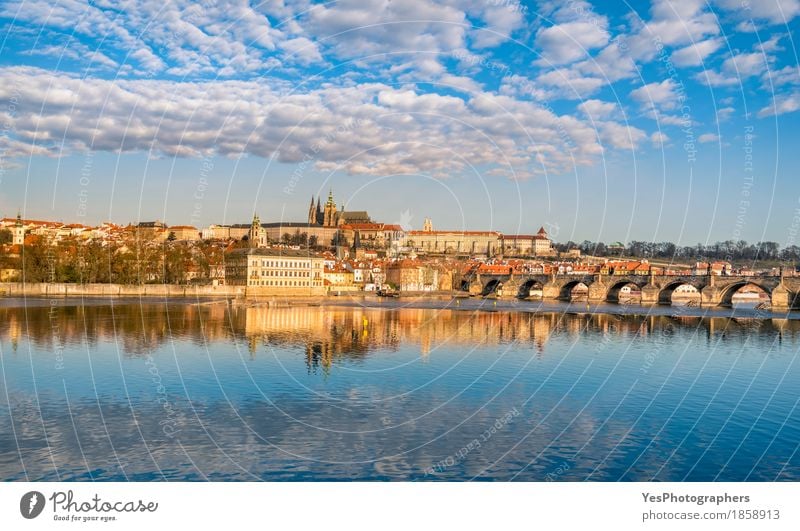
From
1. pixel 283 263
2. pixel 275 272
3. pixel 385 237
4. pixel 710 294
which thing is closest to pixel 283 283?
pixel 275 272

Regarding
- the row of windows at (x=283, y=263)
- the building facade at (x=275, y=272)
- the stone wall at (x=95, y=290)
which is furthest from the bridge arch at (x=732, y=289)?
the stone wall at (x=95, y=290)

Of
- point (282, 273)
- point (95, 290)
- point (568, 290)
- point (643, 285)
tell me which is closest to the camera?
point (95, 290)

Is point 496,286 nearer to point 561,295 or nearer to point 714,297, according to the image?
point 561,295

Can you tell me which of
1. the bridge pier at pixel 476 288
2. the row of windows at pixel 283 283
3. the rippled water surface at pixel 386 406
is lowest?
the bridge pier at pixel 476 288

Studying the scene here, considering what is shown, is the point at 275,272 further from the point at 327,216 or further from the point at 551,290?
the point at 327,216

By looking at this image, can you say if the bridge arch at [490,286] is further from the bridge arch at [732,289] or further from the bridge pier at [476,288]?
the bridge arch at [732,289]

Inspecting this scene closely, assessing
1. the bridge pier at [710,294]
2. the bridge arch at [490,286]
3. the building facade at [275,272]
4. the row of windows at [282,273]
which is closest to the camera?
the building facade at [275,272]

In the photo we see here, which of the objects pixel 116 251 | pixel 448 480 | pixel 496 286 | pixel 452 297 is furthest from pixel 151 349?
pixel 496 286
